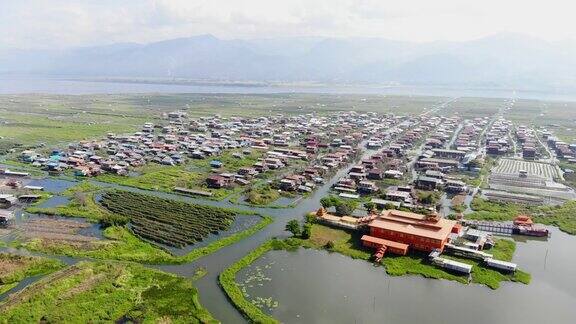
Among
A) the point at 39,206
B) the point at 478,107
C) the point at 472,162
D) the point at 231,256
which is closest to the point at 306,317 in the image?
the point at 231,256

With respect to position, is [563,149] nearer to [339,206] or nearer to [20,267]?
[339,206]

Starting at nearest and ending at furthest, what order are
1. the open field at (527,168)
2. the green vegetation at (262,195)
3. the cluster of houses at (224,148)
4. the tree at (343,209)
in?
the tree at (343,209) < the green vegetation at (262,195) < the cluster of houses at (224,148) < the open field at (527,168)

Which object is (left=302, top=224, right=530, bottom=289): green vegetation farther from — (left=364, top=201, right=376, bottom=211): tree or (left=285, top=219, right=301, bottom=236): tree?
(left=364, top=201, right=376, bottom=211): tree

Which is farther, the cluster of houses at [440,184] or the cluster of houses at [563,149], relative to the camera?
the cluster of houses at [563,149]

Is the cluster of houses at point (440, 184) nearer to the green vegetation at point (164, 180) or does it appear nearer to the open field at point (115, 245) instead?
the open field at point (115, 245)

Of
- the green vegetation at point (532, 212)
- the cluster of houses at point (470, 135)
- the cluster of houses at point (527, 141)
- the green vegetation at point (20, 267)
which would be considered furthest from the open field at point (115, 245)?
the cluster of houses at point (527, 141)

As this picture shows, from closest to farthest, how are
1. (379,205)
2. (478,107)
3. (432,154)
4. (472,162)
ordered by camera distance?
(379,205), (472,162), (432,154), (478,107)

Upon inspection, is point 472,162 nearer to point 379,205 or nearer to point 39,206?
point 379,205

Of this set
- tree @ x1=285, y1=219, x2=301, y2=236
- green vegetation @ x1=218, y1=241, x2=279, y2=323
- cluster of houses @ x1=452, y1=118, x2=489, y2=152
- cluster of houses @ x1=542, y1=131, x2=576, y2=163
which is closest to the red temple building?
tree @ x1=285, y1=219, x2=301, y2=236
